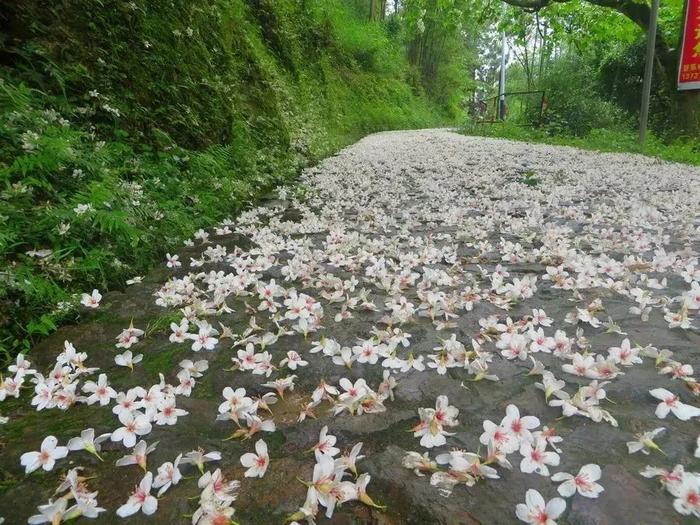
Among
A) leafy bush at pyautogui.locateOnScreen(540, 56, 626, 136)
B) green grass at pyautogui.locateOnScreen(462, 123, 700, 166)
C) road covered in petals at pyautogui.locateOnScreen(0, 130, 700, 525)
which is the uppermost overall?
leafy bush at pyautogui.locateOnScreen(540, 56, 626, 136)

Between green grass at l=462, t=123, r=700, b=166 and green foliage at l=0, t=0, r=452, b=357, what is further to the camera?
green grass at l=462, t=123, r=700, b=166

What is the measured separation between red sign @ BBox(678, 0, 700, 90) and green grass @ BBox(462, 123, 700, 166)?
1721 millimetres

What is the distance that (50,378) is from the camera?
8.01 feet

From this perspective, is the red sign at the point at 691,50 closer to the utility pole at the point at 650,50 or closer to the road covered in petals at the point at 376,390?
the utility pole at the point at 650,50

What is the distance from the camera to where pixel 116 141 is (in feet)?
16.4

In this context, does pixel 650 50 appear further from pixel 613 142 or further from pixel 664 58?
pixel 664 58

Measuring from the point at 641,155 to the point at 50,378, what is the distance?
14.3m

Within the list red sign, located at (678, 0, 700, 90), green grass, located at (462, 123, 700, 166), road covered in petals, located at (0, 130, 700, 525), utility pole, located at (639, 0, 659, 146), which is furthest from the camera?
red sign, located at (678, 0, 700, 90)

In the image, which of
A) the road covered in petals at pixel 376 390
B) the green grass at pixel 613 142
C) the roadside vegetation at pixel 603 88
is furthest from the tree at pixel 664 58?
the road covered in petals at pixel 376 390

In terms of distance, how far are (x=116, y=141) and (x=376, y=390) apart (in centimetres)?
458

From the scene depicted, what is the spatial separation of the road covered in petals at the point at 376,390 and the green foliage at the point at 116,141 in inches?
13.6

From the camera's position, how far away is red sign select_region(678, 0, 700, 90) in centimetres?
1164

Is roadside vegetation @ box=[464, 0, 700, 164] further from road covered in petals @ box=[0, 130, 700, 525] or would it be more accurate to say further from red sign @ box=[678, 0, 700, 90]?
road covered in petals @ box=[0, 130, 700, 525]

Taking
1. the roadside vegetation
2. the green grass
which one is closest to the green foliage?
the green grass
